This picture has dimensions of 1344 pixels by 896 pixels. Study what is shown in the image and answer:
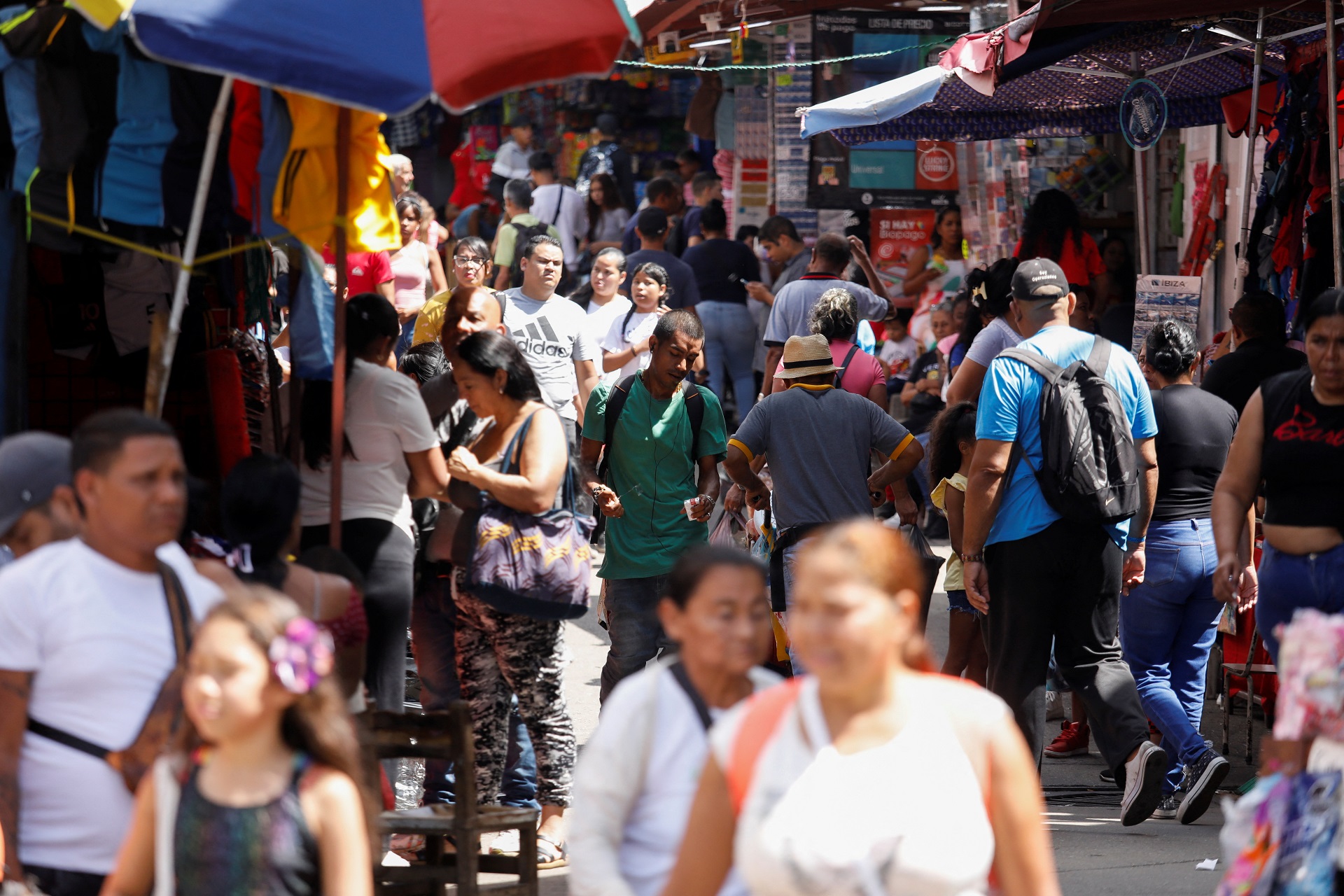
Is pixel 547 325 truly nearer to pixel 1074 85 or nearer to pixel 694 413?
pixel 694 413

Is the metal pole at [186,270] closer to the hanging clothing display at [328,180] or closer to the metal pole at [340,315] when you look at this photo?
the hanging clothing display at [328,180]

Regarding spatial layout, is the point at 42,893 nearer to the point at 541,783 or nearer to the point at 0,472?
the point at 0,472

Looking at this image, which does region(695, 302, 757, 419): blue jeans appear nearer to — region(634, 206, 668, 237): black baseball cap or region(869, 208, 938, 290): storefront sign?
region(634, 206, 668, 237): black baseball cap

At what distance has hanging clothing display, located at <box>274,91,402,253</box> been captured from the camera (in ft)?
15.9

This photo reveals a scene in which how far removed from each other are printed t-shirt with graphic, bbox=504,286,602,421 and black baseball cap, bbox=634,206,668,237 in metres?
3.77

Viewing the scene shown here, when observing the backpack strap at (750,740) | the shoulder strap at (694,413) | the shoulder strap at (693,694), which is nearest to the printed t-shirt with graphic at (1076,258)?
the shoulder strap at (694,413)

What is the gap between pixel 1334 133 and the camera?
7.47 meters

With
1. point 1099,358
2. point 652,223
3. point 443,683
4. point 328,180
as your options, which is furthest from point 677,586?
point 652,223

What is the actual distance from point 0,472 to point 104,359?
255 cm

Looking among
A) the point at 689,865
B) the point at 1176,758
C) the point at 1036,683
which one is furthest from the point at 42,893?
the point at 1176,758

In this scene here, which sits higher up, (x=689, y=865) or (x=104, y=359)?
(x=104, y=359)

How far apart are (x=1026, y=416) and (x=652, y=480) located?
156cm

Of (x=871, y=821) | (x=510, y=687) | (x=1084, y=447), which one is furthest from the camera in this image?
(x=1084, y=447)

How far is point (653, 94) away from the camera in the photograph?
65.2ft
